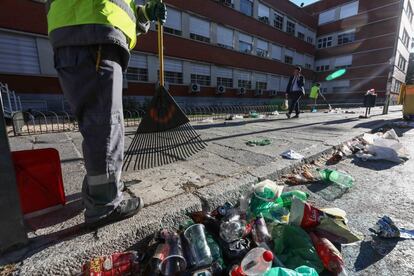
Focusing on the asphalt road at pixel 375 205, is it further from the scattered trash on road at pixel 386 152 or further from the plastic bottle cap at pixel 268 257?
the plastic bottle cap at pixel 268 257

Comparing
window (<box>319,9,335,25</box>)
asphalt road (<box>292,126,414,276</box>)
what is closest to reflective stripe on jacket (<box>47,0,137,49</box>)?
asphalt road (<box>292,126,414,276</box>)

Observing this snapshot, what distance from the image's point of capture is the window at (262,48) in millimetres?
21391

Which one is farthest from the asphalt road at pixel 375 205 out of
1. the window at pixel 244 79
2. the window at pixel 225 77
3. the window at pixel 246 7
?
the window at pixel 246 7

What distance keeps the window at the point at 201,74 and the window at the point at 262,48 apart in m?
7.12

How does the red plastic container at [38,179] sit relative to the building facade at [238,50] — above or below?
below

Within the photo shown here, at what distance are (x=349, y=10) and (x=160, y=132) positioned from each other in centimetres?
3605

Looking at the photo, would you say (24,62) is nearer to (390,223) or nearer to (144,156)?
(144,156)

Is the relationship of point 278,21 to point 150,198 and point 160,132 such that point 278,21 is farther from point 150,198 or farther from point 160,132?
point 150,198

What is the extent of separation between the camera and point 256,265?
3.64ft

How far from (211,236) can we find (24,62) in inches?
503

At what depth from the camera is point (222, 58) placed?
1825cm

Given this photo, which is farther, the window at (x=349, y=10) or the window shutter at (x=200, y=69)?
the window at (x=349, y=10)

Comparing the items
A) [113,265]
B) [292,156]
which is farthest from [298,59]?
[113,265]

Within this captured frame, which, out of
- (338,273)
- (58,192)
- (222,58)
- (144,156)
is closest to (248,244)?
(338,273)
